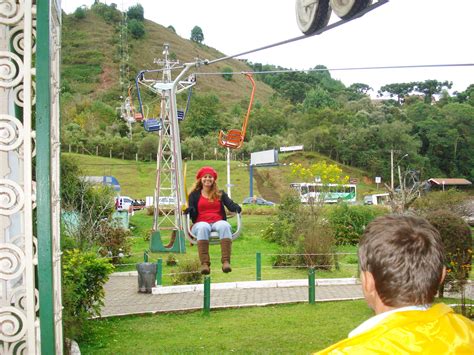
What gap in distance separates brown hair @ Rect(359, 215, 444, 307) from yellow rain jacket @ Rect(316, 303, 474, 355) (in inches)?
2.4

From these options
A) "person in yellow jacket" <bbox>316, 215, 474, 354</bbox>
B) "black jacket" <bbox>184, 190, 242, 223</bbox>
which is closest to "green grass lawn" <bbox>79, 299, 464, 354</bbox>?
"black jacket" <bbox>184, 190, 242, 223</bbox>

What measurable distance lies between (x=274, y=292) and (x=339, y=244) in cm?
1161

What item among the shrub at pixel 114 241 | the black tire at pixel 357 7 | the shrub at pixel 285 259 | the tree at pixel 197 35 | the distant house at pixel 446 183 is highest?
the tree at pixel 197 35

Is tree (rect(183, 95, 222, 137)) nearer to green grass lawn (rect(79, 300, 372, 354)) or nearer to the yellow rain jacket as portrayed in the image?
green grass lawn (rect(79, 300, 372, 354))

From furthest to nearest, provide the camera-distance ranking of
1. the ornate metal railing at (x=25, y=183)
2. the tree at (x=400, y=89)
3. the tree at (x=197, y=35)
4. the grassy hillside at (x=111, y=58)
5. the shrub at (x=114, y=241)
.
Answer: the tree at (x=197, y=35) → the grassy hillside at (x=111, y=58) → the tree at (x=400, y=89) → the shrub at (x=114, y=241) → the ornate metal railing at (x=25, y=183)

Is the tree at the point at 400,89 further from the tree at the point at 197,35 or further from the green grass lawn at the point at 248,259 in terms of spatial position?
the green grass lawn at the point at 248,259

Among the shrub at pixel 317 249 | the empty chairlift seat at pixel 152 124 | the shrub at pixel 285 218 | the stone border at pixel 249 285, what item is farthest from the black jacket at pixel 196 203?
the shrub at pixel 285 218

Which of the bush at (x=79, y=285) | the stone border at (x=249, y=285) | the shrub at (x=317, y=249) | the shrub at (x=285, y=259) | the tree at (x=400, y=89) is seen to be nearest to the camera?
the bush at (x=79, y=285)

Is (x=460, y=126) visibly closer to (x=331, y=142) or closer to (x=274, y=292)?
(x=331, y=142)

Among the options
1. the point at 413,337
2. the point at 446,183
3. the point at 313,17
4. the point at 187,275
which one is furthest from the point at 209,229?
the point at 446,183

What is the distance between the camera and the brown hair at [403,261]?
1.71m

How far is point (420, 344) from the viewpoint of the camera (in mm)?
1574

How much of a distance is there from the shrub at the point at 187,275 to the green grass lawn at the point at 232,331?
12.9 ft

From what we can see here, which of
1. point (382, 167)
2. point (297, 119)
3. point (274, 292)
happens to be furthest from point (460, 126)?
point (274, 292)
